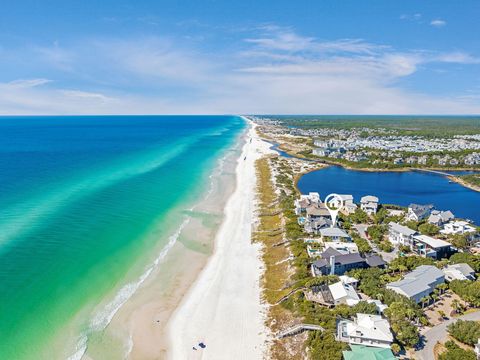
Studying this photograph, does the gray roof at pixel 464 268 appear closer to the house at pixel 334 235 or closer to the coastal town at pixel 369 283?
the coastal town at pixel 369 283

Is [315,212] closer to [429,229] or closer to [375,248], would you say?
[375,248]

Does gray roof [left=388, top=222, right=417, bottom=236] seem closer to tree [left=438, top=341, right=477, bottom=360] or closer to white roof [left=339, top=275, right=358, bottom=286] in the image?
white roof [left=339, top=275, right=358, bottom=286]

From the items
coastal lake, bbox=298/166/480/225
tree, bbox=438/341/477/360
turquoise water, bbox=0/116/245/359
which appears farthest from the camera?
coastal lake, bbox=298/166/480/225

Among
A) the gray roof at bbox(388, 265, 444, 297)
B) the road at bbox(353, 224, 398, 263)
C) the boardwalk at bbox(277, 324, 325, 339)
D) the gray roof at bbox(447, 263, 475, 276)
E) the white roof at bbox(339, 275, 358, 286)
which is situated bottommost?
the boardwalk at bbox(277, 324, 325, 339)

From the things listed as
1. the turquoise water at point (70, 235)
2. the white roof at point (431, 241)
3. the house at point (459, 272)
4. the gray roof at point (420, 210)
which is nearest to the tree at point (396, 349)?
the house at point (459, 272)

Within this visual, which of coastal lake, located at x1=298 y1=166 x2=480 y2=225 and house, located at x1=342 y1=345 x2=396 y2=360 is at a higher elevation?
house, located at x1=342 y1=345 x2=396 y2=360

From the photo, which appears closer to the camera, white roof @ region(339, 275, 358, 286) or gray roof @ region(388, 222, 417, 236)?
white roof @ region(339, 275, 358, 286)

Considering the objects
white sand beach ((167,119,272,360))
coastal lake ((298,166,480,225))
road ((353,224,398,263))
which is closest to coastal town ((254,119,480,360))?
road ((353,224,398,263))
